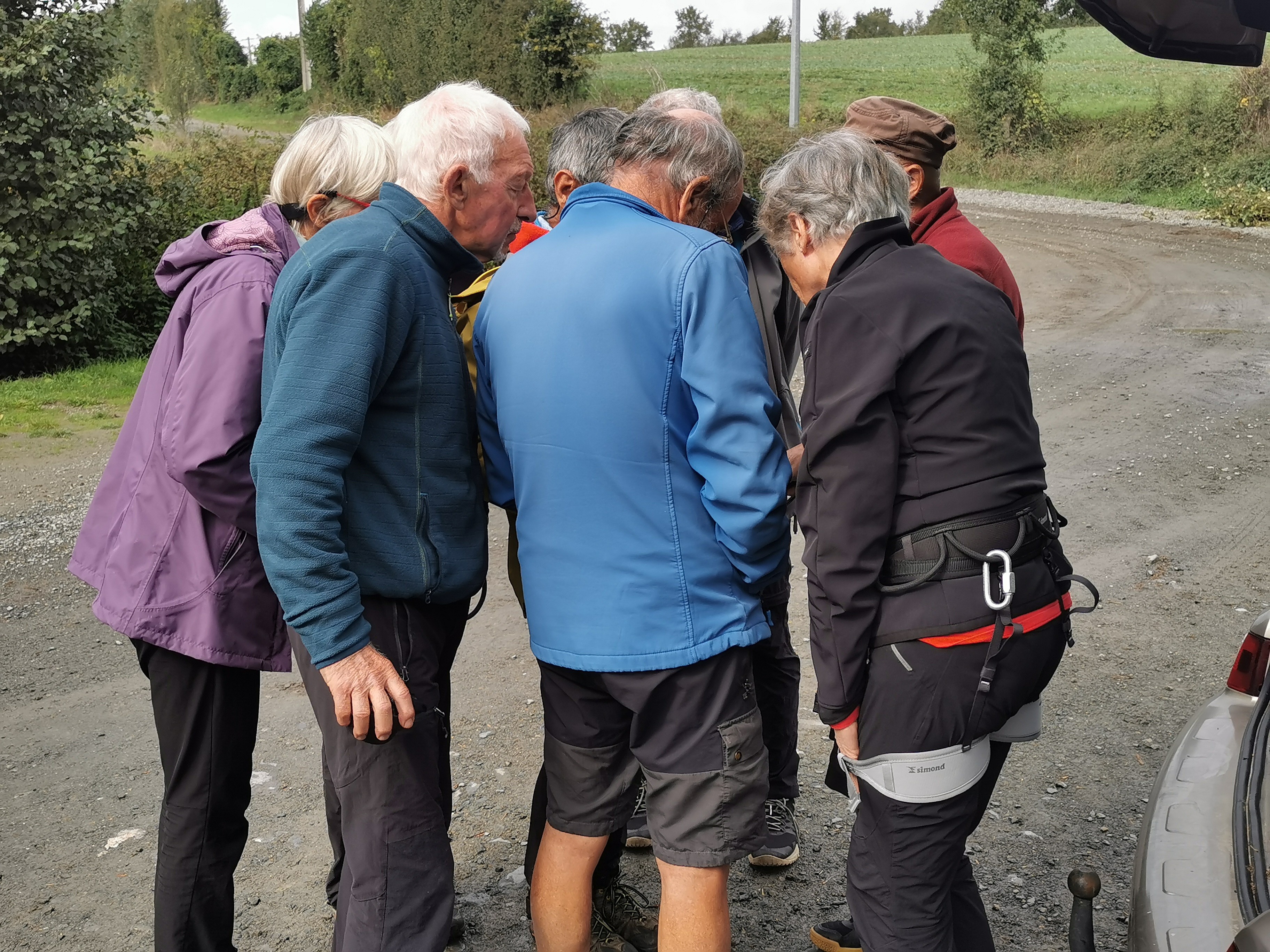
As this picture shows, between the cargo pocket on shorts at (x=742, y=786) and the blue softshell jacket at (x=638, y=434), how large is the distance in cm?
19

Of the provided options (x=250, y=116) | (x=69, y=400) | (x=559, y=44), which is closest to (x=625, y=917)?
(x=69, y=400)

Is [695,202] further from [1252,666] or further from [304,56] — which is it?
[304,56]

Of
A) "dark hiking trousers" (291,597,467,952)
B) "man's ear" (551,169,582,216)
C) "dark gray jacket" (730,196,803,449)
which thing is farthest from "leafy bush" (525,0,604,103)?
"dark hiking trousers" (291,597,467,952)

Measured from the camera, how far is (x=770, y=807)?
3.42 metres

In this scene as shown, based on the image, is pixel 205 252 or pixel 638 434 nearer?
pixel 638 434

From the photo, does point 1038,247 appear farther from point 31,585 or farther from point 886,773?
point 886,773

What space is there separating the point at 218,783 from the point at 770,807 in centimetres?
168

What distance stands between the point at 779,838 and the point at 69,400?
7794mm

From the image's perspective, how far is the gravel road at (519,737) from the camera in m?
3.14

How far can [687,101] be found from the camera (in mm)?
3568

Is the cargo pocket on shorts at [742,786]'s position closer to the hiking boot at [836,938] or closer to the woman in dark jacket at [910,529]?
the woman in dark jacket at [910,529]

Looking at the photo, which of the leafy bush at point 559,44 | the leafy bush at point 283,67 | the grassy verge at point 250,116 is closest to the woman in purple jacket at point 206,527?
the leafy bush at point 559,44

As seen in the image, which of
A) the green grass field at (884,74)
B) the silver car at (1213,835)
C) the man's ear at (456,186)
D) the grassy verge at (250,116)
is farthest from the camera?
the grassy verge at (250,116)

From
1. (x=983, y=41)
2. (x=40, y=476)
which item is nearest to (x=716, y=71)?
(x=983, y=41)
